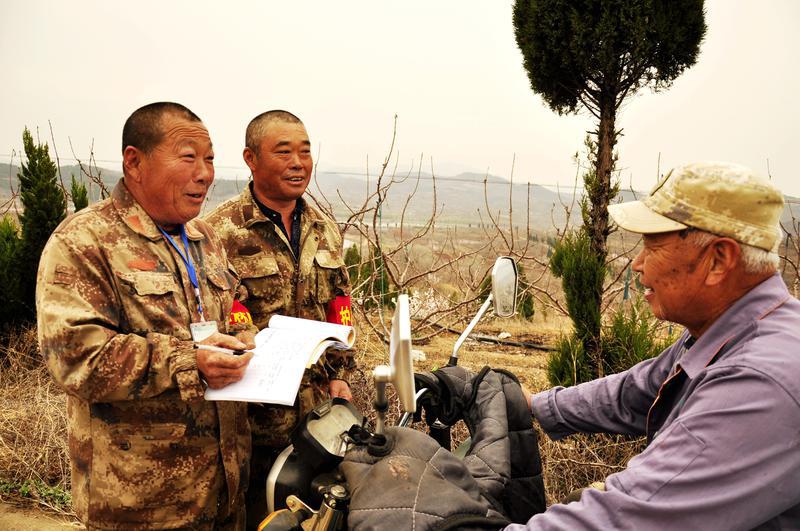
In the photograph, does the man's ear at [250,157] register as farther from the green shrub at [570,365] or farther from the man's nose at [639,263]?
the green shrub at [570,365]

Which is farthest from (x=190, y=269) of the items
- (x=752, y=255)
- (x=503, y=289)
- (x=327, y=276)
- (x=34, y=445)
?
(x=34, y=445)

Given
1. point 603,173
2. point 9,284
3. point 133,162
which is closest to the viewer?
point 133,162

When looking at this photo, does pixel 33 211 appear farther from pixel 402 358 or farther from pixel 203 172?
pixel 402 358

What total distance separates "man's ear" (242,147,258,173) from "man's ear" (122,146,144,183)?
2.68 feet

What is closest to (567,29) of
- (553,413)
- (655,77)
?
(655,77)

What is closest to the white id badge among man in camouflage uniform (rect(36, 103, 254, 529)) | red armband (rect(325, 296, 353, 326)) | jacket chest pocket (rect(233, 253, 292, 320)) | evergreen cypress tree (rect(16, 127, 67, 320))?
man in camouflage uniform (rect(36, 103, 254, 529))

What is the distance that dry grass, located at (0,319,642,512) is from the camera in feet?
12.3

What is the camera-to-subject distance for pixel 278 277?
108 inches

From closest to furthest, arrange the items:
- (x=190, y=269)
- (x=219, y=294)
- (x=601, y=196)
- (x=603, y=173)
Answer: (x=190, y=269)
(x=219, y=294)
(x=601, y=196)
(x=603, y=173)

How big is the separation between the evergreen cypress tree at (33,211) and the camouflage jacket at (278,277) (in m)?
4.60

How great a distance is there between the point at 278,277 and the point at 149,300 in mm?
872

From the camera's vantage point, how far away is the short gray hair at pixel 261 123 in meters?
2.77

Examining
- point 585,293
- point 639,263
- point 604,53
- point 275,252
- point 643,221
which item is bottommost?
point 585,293

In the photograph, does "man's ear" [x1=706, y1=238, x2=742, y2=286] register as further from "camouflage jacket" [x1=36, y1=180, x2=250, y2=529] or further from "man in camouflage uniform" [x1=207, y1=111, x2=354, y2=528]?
"man in camouflage uniform" [x1=207, y1=111, x2=354, y2=528]
